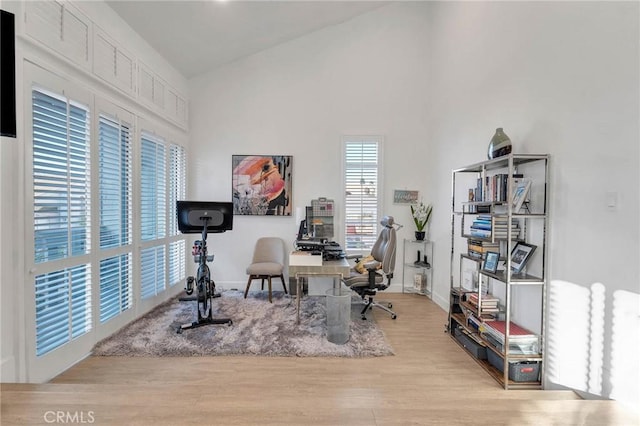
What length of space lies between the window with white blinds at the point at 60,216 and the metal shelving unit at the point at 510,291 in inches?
140

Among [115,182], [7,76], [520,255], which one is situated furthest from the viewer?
[115,182]

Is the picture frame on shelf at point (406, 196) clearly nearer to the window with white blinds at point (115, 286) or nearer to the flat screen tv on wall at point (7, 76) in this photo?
the window with white blinds at point (115, 286)

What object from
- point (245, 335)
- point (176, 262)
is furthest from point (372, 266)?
point (176, 262)

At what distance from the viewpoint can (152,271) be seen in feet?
11.8

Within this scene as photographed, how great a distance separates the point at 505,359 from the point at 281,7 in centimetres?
462

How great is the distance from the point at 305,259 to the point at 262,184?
197 cm

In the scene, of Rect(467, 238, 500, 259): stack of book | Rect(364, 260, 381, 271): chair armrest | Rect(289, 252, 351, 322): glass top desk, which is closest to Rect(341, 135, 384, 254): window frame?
Rect(364, 260, 381, 271): chair armrest

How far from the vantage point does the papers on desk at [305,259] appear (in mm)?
2959

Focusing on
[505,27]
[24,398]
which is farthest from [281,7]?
[24,398]

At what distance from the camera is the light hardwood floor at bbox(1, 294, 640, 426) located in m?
1.60

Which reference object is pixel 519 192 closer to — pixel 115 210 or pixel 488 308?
pixel 488 308

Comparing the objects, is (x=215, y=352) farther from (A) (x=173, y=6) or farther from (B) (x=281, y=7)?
(B) (x=281, y=7)

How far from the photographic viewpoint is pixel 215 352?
2.62 metres

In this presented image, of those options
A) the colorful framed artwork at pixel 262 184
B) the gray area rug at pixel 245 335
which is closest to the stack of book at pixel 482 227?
the gray area rug at pixel 245 335
